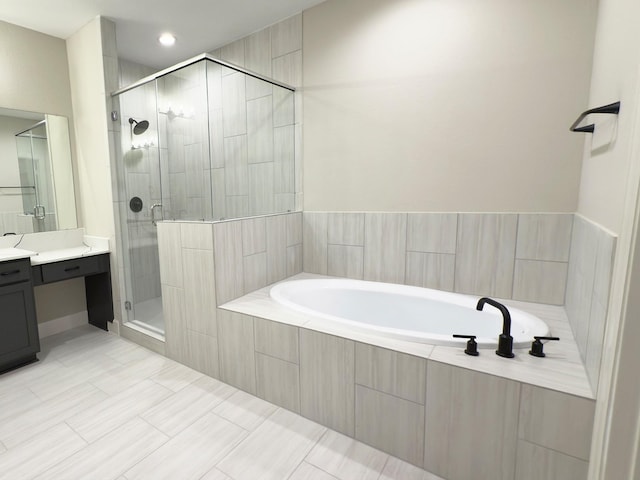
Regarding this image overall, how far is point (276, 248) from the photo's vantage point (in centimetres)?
258

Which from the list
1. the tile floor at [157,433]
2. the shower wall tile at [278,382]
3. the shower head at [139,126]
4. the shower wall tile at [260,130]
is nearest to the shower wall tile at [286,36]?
the shower wall tile at [260,130]

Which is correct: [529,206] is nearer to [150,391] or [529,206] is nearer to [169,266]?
[169,266]

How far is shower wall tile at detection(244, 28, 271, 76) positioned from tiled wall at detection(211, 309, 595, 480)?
2.16 metres

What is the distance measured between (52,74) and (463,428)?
3912 mm

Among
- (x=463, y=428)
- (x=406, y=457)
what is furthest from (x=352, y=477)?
(x=463, y=428)

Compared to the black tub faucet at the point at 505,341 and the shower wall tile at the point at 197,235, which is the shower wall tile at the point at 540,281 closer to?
the black tub faucet at the point at 505,341

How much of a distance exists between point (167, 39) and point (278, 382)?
307 centimetres

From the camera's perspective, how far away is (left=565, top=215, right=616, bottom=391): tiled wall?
107 cm

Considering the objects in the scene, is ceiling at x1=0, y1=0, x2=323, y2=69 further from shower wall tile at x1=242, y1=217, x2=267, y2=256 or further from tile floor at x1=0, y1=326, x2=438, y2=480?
tile floor at x1=0, y1=326, x2=438, y2=480

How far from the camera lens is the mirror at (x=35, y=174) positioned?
8.50 feet

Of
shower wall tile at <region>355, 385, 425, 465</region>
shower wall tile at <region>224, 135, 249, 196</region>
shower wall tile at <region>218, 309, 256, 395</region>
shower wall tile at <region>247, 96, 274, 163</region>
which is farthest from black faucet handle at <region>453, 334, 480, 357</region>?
shower wall tile at <region>247, 96, 274, 163</region>

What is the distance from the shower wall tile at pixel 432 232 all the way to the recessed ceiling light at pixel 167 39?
2.62 metres

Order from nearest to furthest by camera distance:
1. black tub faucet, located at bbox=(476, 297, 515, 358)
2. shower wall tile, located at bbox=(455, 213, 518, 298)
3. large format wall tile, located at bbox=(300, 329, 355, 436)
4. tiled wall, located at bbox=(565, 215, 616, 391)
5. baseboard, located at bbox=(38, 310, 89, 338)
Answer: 1. tiled wall, located at bbox=(565, 215, 616, 391)
2. black tub faucet, located at bbox=(476, 297, 515, 358)
3. large format wall tile, located at bbox=(300, 329, 355, 436)
4. shower wall tile, located at bbox=(455, 213, 518, 298)
5. baseboard, located at bbox=(38, 310, 89, 338)

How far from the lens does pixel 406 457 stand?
1.50 metres
